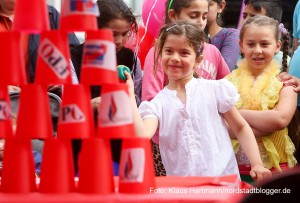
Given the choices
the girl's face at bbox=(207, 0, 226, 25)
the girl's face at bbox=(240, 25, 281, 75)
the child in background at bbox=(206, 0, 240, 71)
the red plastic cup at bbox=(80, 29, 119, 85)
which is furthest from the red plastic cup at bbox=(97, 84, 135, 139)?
the girl's face at bbox=(207, 0, 226, 25)

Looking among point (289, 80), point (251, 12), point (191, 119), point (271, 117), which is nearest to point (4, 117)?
point (191, 119)

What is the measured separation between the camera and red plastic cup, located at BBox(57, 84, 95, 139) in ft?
8.24

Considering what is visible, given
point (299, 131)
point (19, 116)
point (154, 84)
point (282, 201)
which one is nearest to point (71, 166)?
point (19, 116)

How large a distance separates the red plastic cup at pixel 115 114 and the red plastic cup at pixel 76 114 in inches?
1.7

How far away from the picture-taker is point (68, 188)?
8.16 ft

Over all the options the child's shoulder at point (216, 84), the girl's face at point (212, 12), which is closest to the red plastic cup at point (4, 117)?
the child's shoulder at point (216, 84)

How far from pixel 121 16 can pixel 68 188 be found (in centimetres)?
180

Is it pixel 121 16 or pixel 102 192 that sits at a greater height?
pixel 121 16

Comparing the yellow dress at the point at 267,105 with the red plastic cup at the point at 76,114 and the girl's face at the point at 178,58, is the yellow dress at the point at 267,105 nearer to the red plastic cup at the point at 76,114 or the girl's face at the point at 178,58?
the girl's face at the point at 178,58

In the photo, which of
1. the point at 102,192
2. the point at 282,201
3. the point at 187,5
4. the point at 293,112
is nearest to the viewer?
the point at 282,201

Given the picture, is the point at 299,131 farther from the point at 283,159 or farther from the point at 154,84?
the point at 154,84

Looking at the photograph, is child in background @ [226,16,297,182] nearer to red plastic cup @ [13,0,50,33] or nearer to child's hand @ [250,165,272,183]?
child's hand @ [250,165,272,183]

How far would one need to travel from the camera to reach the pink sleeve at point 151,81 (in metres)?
4.08

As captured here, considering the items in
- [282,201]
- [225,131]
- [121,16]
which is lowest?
[282,201]
